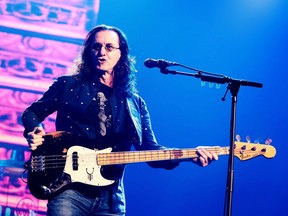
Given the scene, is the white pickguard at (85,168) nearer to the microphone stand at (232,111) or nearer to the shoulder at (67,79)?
→ the shoulder at (67,79)

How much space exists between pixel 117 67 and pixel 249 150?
3.95ft

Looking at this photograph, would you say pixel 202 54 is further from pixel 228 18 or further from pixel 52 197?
pixel 52 197

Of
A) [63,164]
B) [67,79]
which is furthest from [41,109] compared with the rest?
[63,164]

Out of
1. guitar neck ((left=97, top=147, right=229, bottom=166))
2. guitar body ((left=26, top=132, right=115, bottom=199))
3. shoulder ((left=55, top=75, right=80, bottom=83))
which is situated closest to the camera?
guitar body ((left=26, top=132, right=115, bottom=199))

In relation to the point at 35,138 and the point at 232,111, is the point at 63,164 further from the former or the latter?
the point at 232,111

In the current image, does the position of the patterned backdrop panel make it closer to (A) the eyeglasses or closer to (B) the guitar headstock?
(A) the eyeglasses

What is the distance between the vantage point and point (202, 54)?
155 inches

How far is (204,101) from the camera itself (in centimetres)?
389

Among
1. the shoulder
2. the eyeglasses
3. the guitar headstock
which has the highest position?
the eyeglasses

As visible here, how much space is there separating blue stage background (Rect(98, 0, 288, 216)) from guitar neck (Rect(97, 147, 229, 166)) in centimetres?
70

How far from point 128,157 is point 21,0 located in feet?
6.19

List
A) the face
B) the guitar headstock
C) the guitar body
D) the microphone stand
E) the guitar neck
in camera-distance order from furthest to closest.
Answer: the guitar headstock < the face < the guitar neck < the guitar body < the microphone stand

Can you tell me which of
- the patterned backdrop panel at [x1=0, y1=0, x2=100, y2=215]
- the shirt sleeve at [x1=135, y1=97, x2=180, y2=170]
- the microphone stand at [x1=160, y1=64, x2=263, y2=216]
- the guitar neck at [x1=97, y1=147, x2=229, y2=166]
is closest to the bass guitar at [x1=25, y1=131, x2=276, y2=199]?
the guitar neck at [x1=97, y1=147, x2=229, y2=166]

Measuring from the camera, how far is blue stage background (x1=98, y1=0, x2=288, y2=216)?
3.75m
